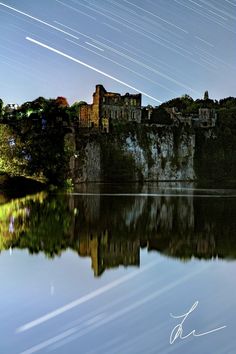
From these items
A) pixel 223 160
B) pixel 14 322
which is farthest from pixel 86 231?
pixel 223 160

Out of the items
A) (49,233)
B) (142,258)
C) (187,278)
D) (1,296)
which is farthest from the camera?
(49,233)

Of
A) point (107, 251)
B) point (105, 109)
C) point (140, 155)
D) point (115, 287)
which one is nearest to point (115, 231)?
point (107, 251)

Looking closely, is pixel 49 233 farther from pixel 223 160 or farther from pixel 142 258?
pixel 223 160

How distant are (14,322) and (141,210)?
1621cm

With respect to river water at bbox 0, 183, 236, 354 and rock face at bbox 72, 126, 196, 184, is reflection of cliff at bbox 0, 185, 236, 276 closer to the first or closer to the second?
river water at bbox 0, 183, 236, 354

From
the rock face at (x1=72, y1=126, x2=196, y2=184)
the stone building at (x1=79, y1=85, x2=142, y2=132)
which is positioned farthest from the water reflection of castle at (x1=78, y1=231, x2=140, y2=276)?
Result: the stone building at (x1=79, y1=85, x2=142, y2=132)

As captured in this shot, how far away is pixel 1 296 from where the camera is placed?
8.66 metres

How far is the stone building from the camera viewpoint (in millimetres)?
72688

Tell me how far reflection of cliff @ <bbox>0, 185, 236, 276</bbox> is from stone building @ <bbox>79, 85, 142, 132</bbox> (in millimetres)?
49144

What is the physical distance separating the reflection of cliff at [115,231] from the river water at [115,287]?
1.4 inches

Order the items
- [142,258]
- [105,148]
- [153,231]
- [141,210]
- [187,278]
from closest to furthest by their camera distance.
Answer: [187,278], [142,258], [153,231], [141,210], [105,148]

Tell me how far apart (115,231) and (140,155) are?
62.5 metres

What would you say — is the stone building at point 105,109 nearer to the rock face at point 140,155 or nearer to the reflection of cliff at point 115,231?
the rock face at point 140,155

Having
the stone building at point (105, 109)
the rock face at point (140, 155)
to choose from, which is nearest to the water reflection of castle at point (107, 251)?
the rock face at point (140, 155)
